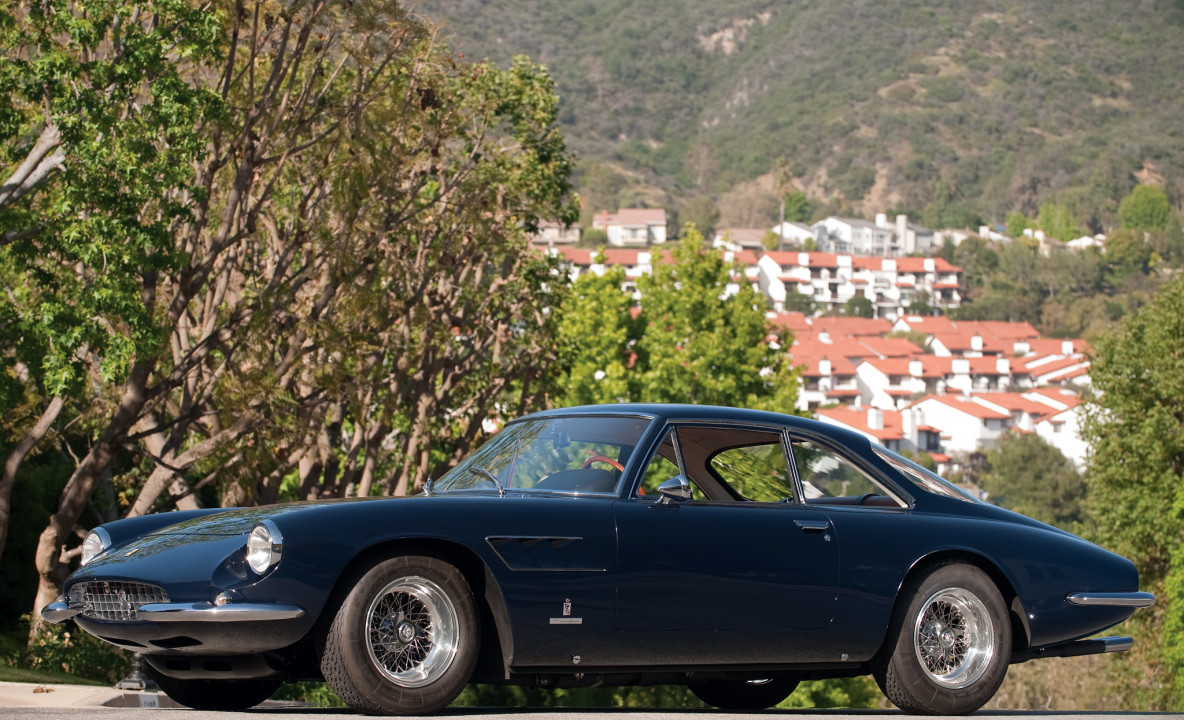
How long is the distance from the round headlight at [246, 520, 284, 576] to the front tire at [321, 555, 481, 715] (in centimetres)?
36

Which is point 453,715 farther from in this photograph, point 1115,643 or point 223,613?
point 1115,643

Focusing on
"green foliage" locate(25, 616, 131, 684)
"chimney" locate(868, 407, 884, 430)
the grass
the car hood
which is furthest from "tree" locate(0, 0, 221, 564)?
"chimney" locate(868, 407, 884, 430)

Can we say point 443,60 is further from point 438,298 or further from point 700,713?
point 700,713

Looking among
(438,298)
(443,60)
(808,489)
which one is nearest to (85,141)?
(443,60)

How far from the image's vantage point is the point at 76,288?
46.4ft

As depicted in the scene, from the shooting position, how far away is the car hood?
624 centimetres

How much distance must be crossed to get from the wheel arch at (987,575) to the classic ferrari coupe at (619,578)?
1 cm

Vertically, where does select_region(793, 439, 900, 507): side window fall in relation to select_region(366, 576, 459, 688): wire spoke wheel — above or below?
above

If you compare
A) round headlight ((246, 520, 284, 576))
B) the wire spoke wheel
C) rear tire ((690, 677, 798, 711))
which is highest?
round headlight ((246, 520, 284, 576))

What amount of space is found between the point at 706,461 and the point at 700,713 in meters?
1.33

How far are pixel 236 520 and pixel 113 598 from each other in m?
0.62

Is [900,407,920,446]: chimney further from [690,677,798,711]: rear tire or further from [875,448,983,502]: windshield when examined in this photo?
[875,448,983,502]: windshield

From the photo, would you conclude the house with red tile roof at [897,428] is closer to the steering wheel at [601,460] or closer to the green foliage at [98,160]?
the green foliage at [98,160]

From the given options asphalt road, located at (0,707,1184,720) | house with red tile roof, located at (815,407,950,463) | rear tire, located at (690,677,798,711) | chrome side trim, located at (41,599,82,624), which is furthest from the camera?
house with red tile roof, located at (815,407,950,463)
